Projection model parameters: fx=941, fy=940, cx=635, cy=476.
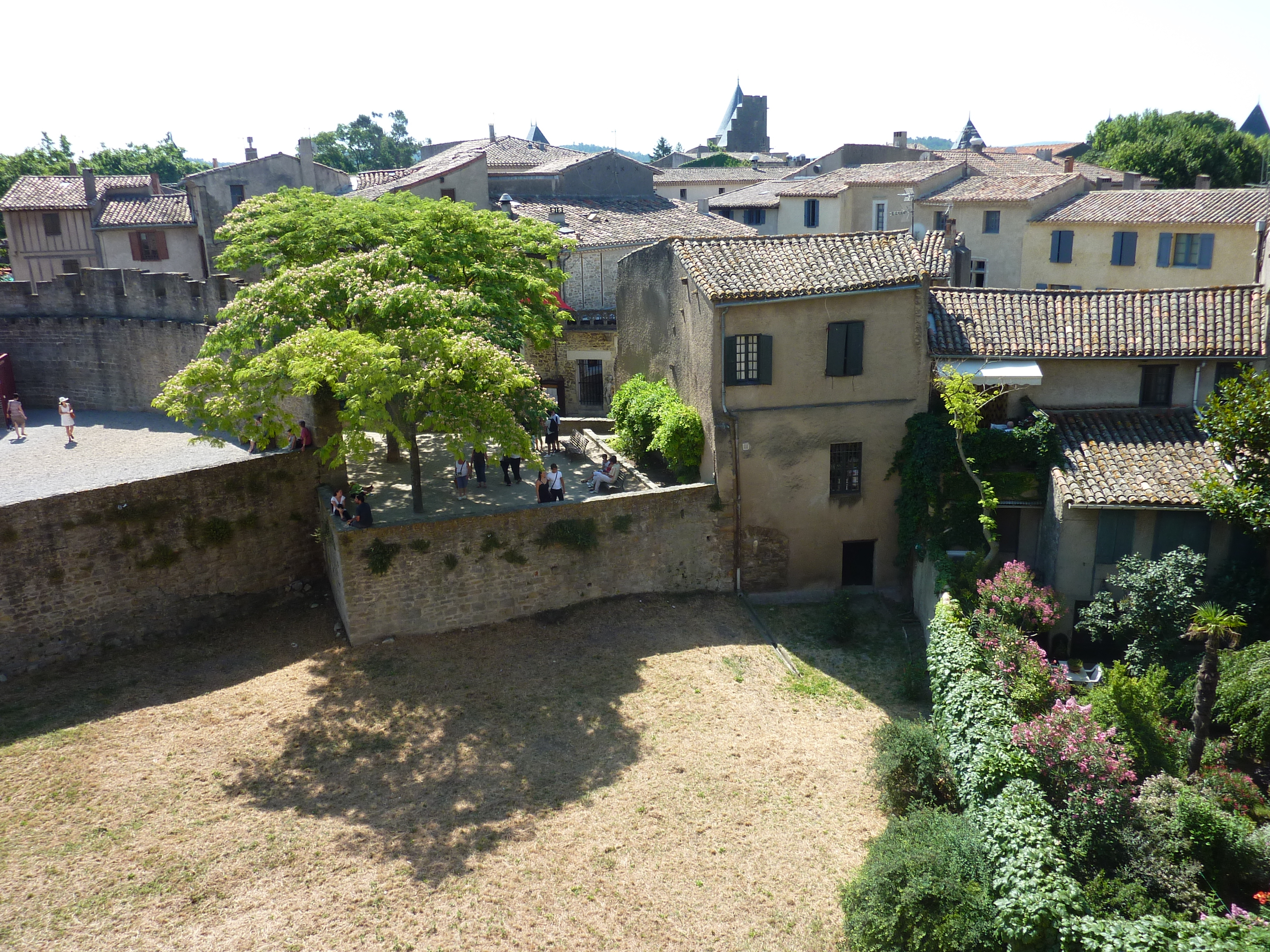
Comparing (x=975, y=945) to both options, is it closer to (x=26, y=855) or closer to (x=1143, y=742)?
(x=1143, y=742)

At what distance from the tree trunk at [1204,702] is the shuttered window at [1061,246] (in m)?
27.8

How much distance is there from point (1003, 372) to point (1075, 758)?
10284mm

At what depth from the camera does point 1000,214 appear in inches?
1583

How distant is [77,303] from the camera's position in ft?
99.7

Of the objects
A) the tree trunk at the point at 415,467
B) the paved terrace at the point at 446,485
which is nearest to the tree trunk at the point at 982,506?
the paved terrace at the point at 446,485

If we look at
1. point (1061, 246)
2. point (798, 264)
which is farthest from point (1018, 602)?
point (1061, 246)

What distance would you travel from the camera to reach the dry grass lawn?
13.4 metres

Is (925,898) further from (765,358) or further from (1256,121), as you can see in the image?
(1256,121)

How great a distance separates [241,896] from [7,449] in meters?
17.7

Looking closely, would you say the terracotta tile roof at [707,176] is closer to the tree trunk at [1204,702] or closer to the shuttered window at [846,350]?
the shuttered window at [846,350]

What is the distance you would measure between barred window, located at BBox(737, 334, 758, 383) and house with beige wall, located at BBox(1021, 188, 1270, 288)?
2108 cm

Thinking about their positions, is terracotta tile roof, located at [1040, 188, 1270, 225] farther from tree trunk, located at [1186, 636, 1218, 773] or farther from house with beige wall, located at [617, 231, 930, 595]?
tree trunk, located at [1186, 636, 1218, 773]

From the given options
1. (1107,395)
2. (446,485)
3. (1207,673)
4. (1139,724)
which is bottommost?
(1139,724)

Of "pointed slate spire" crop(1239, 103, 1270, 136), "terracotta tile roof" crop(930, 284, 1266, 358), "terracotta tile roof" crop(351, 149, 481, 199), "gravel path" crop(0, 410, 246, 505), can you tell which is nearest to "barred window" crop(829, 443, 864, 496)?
"terracotta tile roof" crop(930, 284, 1266, 358)
